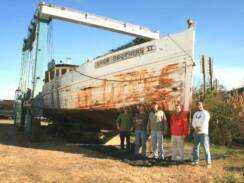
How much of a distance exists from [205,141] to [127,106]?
3563 mm

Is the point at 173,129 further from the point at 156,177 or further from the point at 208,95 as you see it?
the point at 208,95

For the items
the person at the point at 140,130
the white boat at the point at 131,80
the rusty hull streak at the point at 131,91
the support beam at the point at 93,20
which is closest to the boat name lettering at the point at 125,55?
the white boat at the point at 131,80

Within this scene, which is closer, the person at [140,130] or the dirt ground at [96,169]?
the dirt ground at [96,169]

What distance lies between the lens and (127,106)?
1142cm

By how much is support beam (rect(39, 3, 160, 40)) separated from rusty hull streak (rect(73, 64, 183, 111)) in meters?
3.62

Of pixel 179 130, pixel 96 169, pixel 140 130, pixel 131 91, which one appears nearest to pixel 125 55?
pixel 131 91

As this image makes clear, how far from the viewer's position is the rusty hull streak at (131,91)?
34.1ft

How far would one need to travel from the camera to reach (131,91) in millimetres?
11398

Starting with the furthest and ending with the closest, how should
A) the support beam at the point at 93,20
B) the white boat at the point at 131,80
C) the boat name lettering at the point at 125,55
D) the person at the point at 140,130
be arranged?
the support beam at the point at 93,20
the boat name lettering at the point at 125,55
the white boat at the point at 131,80
the person at the point at 140,130

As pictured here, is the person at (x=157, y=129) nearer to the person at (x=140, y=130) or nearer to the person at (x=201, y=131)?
the person at (x=140, y=130)

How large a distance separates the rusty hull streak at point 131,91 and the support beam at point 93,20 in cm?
362

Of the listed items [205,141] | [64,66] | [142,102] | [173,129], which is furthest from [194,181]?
[64,66]

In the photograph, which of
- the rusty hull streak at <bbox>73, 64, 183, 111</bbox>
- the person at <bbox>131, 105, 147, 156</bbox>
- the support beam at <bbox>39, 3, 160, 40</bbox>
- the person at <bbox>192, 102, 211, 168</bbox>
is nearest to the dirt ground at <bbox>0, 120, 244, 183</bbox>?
the person at <bbox>192, 102, 211, 168</bbox>

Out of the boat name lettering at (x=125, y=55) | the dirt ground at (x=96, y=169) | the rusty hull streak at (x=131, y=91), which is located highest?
the boat name lettering at (x=125, y=55)
